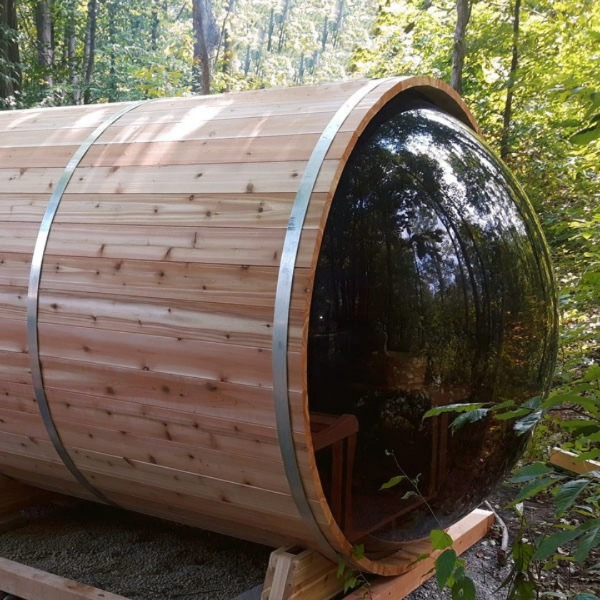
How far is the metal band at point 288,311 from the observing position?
91.0 inches

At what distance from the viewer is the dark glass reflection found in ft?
9.05

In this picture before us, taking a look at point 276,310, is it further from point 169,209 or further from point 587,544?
point 587,544

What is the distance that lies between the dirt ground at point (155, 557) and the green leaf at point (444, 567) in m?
1.26

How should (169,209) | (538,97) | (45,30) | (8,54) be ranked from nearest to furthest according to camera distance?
(169,209)
(538,97)
(8,54)
(45,30)

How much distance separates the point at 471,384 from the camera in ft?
9.56

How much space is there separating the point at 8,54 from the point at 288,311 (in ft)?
32.9

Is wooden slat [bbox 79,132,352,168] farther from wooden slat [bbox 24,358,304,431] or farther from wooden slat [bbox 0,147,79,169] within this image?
wooden slat [bbox 24,358,304,431]

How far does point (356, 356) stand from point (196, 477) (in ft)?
2.43

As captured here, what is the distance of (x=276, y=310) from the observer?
2.33m

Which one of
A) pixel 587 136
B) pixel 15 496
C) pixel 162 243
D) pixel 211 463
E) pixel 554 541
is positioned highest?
pixel 587 136

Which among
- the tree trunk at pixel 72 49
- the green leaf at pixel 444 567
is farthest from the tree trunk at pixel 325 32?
the green leaf at pixel 444 567

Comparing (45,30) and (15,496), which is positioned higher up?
(45,30)

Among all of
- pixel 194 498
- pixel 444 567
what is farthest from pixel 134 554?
pixel 444 567

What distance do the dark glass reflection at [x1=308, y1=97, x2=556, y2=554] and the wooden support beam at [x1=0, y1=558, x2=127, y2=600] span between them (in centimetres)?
110
